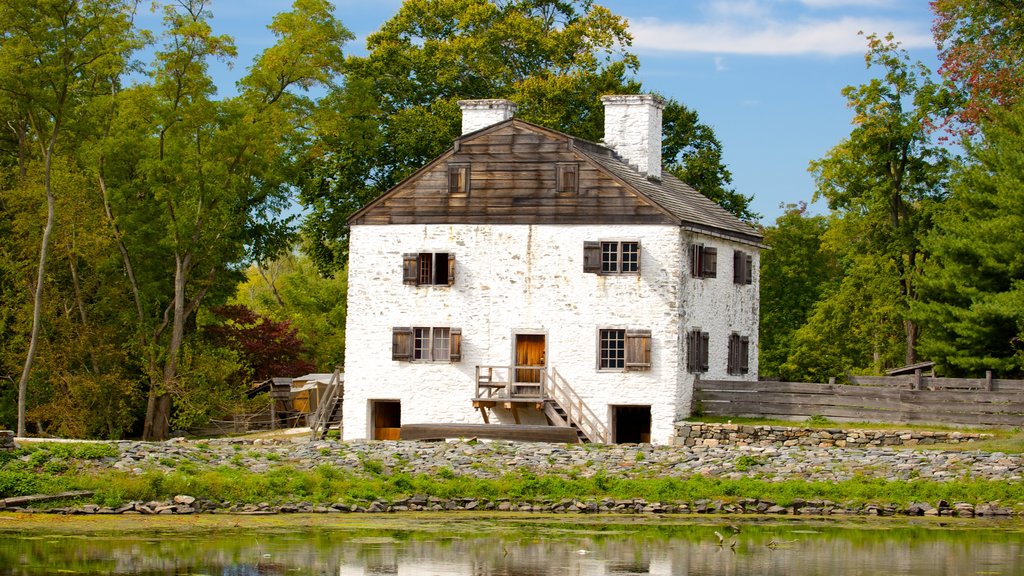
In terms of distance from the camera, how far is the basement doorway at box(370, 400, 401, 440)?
44.8 metres

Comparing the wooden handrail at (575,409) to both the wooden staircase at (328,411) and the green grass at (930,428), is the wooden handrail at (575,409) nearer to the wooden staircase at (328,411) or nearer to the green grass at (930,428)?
the green grass at (930,428)

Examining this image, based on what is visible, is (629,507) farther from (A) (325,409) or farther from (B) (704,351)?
(A) (325,409)

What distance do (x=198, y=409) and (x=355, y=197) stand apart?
9753 millimetres

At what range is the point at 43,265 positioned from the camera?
154 feet

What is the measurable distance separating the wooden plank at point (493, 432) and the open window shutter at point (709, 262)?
6.50 meters

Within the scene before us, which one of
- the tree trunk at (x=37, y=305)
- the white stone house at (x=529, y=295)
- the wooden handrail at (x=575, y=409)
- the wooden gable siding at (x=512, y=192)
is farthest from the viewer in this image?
the tree trunk at (x=37, y=305)

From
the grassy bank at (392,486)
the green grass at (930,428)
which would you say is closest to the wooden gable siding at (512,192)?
the green grass at (930,428)

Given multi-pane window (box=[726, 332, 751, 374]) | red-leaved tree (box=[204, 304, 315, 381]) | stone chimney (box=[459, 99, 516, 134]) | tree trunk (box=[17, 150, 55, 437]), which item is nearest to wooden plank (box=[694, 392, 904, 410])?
multi-pane window (box=[726, 332, 751, 374])

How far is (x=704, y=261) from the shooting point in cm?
4475

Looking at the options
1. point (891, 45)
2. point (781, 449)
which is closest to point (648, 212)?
point (781, 449)

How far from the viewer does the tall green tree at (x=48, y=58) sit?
46875mm

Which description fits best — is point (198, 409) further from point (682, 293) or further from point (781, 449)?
point (781, 449)

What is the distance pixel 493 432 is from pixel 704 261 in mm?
7885

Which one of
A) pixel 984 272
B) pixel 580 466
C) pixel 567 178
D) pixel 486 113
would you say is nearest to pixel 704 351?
pixel 567 178
